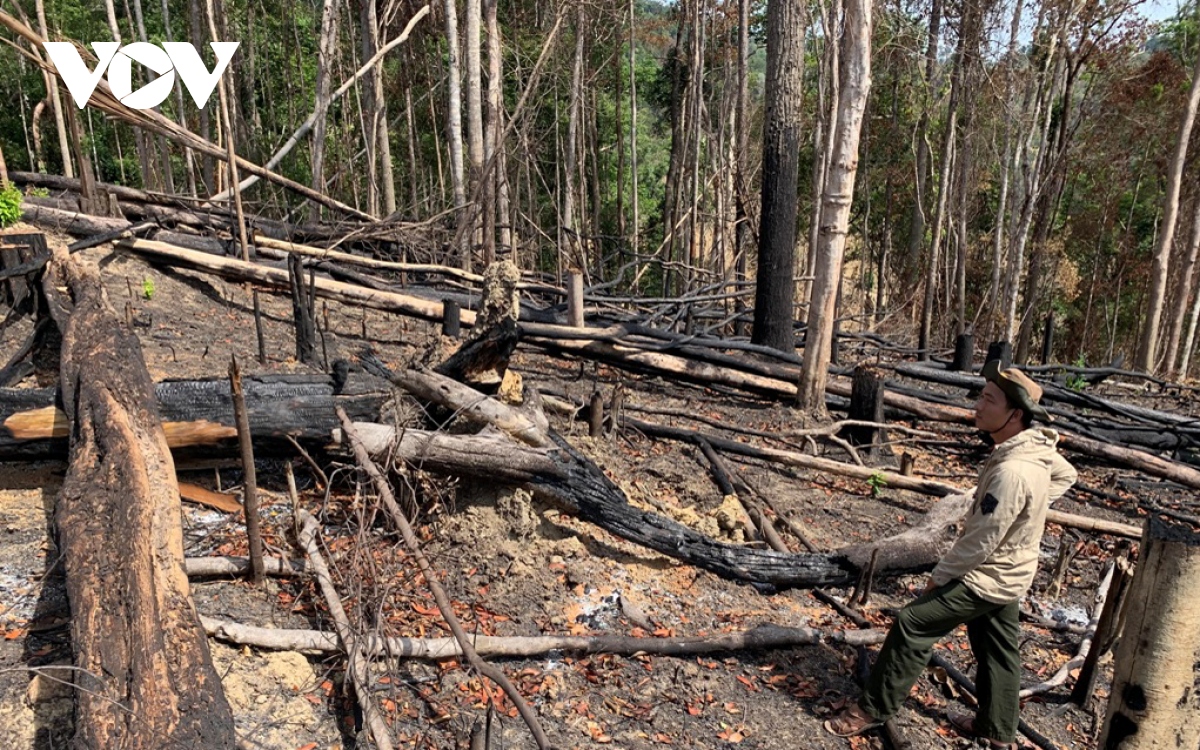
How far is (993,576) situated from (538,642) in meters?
2.07

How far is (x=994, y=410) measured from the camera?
3.20m

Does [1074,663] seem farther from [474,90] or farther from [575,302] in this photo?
[474,90]

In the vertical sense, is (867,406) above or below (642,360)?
below

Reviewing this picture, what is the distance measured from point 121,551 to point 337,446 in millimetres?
1340

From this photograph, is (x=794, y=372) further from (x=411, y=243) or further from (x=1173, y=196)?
(x=1173, y=196)

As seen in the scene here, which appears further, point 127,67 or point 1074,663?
point 127,67

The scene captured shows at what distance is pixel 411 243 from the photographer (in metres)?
11.6

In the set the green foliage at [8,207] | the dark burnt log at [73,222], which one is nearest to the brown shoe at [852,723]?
the green foliage at [8,207]

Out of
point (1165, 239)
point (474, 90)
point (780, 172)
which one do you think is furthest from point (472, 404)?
point (1165, 239)

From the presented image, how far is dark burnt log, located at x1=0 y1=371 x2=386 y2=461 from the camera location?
3.98 meters

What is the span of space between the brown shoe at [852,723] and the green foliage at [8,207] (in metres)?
9.27

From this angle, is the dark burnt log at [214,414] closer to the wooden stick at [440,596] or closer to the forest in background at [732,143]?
the wooden stick at [440,596]

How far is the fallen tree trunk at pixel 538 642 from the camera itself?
3.17 metres

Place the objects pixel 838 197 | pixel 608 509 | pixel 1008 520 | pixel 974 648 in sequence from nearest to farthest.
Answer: pixel 1008 520 < pixel 974 648 < pixel 608 509 < pixel 838 197
